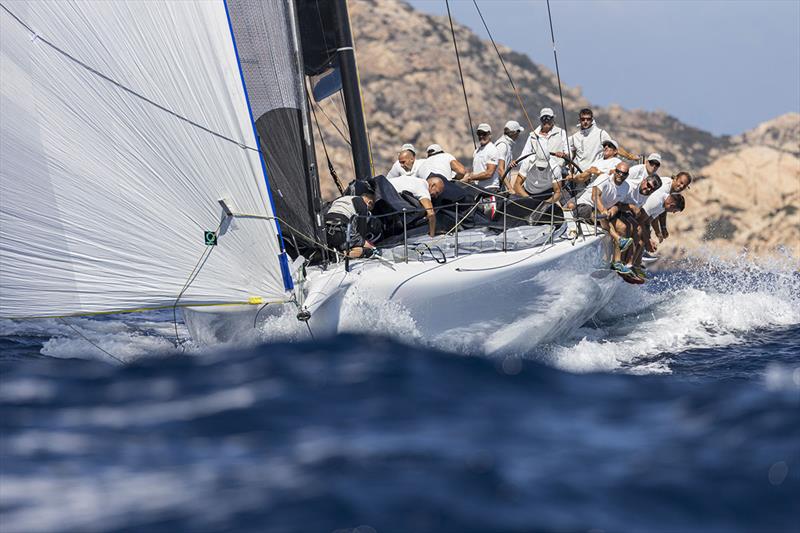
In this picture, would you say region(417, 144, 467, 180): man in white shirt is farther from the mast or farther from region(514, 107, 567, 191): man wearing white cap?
the mast

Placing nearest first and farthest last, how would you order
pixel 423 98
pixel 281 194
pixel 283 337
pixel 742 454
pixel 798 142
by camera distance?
pixel 742 454 < pixel 283 337 < pixel 281 194 < pixel 798 142 < pixel 423 98

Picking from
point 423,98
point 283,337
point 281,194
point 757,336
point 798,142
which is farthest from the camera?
point 423,98

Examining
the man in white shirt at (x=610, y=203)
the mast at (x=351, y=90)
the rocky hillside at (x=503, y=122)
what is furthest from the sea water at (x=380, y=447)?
the rocky hillside at (x=503, y=122)

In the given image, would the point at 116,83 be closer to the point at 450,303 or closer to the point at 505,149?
the point at 450,303

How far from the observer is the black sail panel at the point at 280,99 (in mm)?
8758

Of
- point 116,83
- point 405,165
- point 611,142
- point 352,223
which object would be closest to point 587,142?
point 611,142

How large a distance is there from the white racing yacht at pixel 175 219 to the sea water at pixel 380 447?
2.67 feet

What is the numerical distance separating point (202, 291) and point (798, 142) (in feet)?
176

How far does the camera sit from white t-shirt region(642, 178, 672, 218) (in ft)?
31.2

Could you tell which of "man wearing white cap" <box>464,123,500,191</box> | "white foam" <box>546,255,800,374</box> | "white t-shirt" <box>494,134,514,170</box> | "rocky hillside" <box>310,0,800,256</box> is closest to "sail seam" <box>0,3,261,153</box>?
"man wearing white cap" <box>464,123,500,191</box>

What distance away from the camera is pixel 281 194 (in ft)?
28.4

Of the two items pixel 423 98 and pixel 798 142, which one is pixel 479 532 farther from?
pixel 423 98

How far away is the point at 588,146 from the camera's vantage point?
10.2 metres

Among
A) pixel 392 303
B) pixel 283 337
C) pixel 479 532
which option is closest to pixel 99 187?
pixel 283 337
